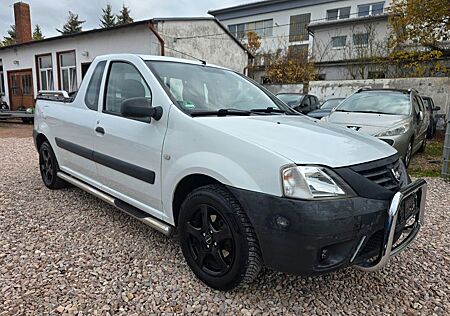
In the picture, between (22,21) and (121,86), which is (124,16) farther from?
(121,86)

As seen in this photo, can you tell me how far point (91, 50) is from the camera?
1363 centimetres

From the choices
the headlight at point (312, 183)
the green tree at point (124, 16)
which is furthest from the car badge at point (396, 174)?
the green tree at point (124, 16)

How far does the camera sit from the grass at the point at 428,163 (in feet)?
20.3

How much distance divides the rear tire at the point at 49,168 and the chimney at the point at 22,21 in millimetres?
19343

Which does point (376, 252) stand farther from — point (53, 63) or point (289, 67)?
point (289, 67)

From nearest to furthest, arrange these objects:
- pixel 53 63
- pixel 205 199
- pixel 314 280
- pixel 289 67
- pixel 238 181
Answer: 1. pixel 238 181
2. pixel 205 199
3. pixel 314 280
4. pixel 53 63
5. pixel 289 67

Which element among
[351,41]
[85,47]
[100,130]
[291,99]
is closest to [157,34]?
[85,47]

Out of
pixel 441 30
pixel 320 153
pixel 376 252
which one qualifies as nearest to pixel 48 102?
pixel 320 153

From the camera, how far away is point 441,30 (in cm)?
1072

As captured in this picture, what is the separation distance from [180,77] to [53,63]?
49.2 ft

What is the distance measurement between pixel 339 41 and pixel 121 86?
73.0 feet

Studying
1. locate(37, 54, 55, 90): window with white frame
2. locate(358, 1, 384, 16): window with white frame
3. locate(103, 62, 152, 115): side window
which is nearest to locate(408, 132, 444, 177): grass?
locate(103, 62, 152, 115): side window

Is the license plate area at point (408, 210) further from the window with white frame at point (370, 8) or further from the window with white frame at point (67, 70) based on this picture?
the window with white frame at point (370, 8)

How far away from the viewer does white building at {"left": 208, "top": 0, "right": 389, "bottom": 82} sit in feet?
90.2
